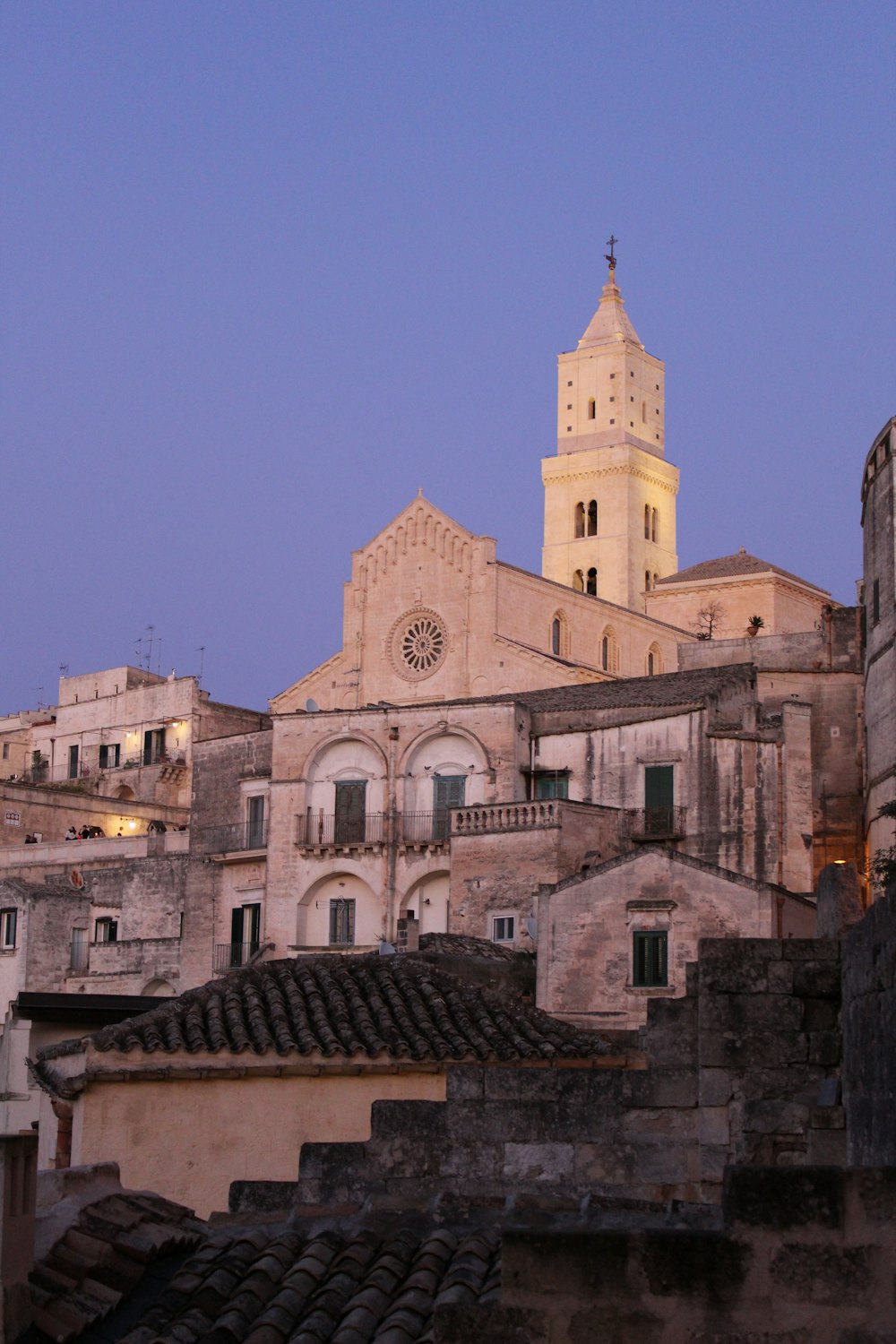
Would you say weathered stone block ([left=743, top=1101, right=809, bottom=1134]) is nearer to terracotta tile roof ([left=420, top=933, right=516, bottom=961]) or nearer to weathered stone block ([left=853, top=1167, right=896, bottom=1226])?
weathered stone block ([left=853, top=1167, right=896, bottom=1226])

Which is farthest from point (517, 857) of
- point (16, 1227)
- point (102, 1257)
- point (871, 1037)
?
point (16, 1227)

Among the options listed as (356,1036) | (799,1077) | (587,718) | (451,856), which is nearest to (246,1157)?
(356,1036)

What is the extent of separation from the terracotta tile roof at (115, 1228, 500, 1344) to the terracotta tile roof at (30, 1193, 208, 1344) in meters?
0.23

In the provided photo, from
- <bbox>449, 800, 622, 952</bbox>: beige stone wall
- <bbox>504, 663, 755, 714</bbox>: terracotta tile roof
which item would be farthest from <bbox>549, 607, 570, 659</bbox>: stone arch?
<bbox>449, 800, 622, 952</bbox>: beige stone wall

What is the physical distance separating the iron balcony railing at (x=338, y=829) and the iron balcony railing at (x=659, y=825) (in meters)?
6.64

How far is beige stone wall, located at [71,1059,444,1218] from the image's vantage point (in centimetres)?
1703

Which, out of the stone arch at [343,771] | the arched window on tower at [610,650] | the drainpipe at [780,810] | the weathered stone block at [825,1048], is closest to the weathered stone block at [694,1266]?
the weathered stone block at [825,1048]

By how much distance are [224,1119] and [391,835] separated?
31083 millimetres

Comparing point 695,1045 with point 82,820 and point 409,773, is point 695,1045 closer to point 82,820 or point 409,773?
point 409,773

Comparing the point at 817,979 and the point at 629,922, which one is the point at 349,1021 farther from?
the point at 629,922

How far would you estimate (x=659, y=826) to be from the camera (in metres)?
44.5

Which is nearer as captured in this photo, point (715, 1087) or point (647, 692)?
point (715, 1087)

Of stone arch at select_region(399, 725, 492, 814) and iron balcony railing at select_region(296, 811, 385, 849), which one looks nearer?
stone arch at select_region(399, 725, 492, 814)

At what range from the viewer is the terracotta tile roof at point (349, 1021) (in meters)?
17.9
